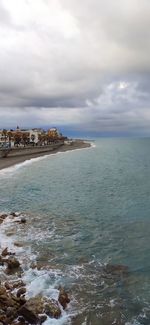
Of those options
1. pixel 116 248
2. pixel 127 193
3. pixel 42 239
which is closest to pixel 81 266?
pixel 116 248

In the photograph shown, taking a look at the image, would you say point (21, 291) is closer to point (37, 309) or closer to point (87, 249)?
point (37, 309)

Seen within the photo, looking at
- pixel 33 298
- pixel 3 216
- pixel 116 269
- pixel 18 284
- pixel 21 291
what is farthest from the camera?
pixel 3 216

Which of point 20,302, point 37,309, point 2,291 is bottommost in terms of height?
point 37,309

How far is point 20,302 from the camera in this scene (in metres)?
14.9

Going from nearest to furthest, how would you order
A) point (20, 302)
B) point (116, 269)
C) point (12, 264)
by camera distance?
point (20, 302)
point (116, 269)
point (12, 264)

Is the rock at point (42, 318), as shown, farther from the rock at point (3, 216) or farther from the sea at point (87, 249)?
the rock at point (3, 216)

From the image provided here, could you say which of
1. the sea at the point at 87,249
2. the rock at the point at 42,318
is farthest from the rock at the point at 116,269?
the rock at the point at 42,318

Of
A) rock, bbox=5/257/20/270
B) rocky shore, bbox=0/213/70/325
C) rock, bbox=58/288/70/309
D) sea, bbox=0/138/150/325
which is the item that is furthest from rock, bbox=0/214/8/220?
rock, bbox=58/288/70/309

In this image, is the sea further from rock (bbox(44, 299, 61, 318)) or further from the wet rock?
the wet rock

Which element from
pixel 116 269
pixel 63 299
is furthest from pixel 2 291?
pixel 116 269

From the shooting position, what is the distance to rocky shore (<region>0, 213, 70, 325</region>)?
13828 mm

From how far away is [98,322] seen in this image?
1416 cm

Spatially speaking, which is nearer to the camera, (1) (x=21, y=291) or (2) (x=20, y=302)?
(2) (x=20, y=302)

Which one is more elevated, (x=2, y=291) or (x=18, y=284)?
(x=2, y=291)
